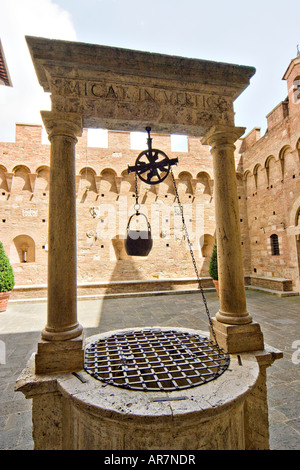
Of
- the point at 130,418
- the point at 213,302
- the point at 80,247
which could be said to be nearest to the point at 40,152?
the point at 80,247

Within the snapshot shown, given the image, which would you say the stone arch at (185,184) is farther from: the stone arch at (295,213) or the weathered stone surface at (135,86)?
the weathered stone surface at (135,86)

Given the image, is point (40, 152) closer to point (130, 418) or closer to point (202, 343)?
point (202, 343)

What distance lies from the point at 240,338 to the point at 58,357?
1.78 metres

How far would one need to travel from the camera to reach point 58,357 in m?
2.29

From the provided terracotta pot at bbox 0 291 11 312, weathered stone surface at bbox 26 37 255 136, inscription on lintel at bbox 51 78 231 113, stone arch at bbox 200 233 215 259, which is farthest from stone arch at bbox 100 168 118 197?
inscription on lintel at bbox 51 78 231 113

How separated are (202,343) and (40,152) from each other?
387 inches

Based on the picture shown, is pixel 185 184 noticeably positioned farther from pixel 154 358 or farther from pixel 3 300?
pixel 154 358

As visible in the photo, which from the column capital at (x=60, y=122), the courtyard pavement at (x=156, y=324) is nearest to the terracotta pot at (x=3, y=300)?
the courtyard pavement at (x=156, y=324)

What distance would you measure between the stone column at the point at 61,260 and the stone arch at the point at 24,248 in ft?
27.4

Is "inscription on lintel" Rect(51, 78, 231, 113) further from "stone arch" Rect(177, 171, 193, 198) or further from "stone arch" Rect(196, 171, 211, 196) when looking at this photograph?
"stone arch" Rect(196, 171, 211, 196)

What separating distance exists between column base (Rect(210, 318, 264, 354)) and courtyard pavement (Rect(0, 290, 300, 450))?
0.79 metres

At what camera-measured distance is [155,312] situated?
279 inches

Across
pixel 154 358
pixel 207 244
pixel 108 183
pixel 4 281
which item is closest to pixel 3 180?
pixel 108 183

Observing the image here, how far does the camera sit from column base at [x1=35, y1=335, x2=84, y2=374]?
2.27 meters
